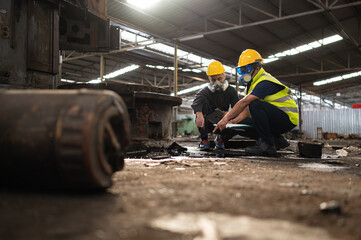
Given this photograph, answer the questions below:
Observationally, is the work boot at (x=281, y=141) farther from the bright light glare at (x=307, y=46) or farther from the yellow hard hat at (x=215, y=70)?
the bright light glare at (x=307, y=46)

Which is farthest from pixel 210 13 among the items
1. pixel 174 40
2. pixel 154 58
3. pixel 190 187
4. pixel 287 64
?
pixel 190 187

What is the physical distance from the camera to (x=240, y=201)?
4.30 ft

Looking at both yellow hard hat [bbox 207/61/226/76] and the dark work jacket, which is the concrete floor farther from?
yellow hard hat [bbox 207/61/226/76]

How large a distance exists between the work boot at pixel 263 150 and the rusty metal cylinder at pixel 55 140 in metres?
2.93

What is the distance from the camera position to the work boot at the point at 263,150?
3.91 metres

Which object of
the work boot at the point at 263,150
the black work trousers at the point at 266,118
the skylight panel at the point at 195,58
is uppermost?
the skylight panel at the point at 195,58

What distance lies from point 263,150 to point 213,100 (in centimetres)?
156

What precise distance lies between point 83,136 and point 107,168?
9.4 inches

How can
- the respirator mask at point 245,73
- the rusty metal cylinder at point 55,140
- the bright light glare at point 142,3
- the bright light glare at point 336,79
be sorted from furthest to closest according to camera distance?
the bright light glare at point 336,79
the bright light glare at point 142,3
the respirator mask at point 245,73
the rusty metal cylinder at point 55,140

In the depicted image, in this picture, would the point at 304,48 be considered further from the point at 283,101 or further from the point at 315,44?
the point at 283,101

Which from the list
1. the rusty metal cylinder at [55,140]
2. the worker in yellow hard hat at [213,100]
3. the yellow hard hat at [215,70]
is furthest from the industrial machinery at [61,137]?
the yellow hard hat at [215,70]

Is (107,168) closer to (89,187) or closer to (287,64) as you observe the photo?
(89,187)

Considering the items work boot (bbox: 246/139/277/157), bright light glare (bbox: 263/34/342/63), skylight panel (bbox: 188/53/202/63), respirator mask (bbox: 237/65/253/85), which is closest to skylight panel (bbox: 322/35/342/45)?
bright light glare (bbox: 263/34/342/63)

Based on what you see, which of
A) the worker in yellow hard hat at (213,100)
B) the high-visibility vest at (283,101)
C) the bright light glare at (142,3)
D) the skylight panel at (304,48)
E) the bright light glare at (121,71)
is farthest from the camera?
the bright light glare at (121,71)
